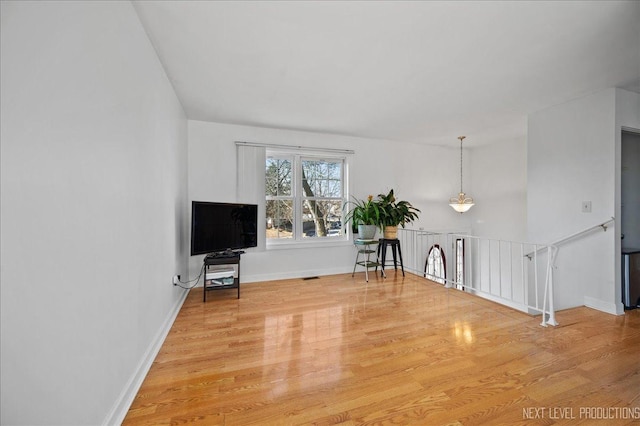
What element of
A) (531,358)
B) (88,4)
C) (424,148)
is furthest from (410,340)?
(424,148)

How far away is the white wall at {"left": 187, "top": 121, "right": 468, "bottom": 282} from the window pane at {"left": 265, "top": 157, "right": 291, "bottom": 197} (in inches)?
13.0

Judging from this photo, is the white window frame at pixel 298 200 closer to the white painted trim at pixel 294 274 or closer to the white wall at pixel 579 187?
the white painted trim at pixel 294 274

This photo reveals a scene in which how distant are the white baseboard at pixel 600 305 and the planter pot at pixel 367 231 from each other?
2576 millimetres

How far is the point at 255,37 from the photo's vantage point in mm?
1960

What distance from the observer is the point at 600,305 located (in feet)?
9.46

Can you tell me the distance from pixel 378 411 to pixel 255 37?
8.37ft

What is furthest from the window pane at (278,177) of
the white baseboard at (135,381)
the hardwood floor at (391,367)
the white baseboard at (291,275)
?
the white baseboard at (135,381)

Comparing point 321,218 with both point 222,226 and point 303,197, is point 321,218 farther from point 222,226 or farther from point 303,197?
point 222,226

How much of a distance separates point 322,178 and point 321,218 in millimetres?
679

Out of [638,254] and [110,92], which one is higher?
[110,92]

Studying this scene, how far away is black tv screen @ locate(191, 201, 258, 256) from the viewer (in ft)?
10.2

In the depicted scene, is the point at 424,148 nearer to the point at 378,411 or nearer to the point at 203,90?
the point at 203,90

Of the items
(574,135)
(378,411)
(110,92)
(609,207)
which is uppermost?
(574,135)

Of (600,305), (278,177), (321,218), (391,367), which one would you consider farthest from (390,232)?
(391,367)
